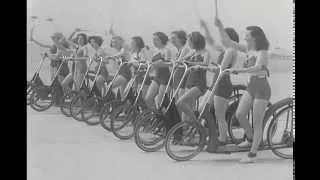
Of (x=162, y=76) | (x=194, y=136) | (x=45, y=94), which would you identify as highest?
(x=162, y=76)

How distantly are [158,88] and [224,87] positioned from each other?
1.18 ft

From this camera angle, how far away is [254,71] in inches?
105

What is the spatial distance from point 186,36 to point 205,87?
295 mm

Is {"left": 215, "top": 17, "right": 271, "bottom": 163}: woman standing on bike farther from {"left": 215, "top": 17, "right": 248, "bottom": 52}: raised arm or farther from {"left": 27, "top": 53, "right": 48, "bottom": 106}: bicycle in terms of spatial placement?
{"left": 27, "top": 53, "right": 48, "bottom": 106}: bicycle

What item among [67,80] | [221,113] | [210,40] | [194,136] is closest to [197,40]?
[210,40]

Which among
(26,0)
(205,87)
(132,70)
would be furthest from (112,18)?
(205,87)

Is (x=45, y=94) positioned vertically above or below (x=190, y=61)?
below

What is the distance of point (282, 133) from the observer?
273cm

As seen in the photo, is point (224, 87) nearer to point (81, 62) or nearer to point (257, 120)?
point (257, 120)

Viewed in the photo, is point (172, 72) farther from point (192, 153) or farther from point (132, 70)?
point (192, 153)

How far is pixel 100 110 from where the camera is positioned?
2.69m

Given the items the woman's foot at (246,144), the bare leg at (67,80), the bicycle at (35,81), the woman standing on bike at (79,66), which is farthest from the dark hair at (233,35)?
the bicycle at (35,81)

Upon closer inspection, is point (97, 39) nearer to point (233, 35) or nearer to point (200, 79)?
point (200, 79)

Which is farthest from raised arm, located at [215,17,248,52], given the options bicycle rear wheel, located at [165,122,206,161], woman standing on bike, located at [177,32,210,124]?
bicycle rear wheel, located at [165,122,206,161]
